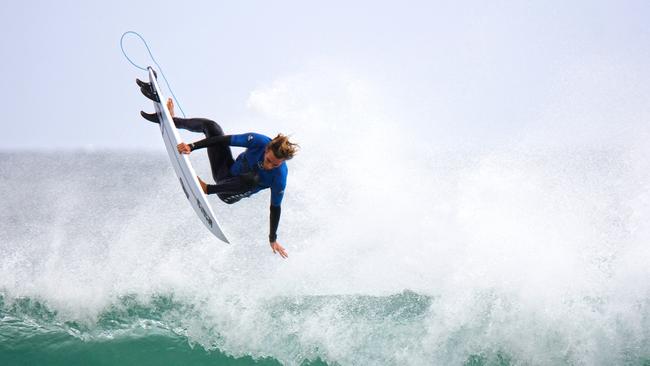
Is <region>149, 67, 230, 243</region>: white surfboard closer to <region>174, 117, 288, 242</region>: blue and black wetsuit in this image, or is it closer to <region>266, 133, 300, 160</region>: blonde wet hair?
<region>174, 117, 288, 242</region>: blue and black wetsuit

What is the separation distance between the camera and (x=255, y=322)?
→ 6.05 m

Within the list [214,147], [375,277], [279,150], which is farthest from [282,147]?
[375,277]

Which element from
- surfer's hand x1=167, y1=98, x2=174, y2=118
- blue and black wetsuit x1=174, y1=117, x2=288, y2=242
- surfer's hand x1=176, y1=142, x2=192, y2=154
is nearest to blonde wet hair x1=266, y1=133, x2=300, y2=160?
blue and black wetsuit x1=174, y1=117, x2=288, y2=242

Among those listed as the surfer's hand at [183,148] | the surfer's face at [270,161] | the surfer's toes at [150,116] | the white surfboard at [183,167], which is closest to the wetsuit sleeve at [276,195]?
the surfer's face at [270,161]

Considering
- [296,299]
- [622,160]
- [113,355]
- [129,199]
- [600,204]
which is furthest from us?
[129,199]

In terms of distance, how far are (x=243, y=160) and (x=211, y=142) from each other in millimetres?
380

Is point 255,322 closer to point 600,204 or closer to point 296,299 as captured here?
point 296,299

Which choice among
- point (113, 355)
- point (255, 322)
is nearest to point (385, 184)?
point (255, 322)

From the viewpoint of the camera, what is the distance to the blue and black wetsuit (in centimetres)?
500

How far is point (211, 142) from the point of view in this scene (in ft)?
16.1

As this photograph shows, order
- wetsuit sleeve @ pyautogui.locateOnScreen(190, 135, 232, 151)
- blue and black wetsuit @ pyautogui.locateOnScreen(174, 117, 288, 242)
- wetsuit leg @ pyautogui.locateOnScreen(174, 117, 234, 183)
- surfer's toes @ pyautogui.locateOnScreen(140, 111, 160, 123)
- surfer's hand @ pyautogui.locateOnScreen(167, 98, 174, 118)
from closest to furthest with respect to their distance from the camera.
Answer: wetsuit sleeve @ pyautogui.locateOnScreen(190, 135, 232, 151) < blue and black wetsuit @ pyautogui.locateOnScreen(174, 117, 288, 242) < wetsuit leg @ pyautogui.locateOnScreen(174, 117, 234, 183) < surfer's hand @ pyautogui.locateOnScreen(167, 98, 174, 118) < surfer's toes @ pyautogui.locateOnScreen(140, 111, 160, 123)

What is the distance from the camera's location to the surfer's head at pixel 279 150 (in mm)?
4719

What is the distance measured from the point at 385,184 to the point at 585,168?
295 centimetres

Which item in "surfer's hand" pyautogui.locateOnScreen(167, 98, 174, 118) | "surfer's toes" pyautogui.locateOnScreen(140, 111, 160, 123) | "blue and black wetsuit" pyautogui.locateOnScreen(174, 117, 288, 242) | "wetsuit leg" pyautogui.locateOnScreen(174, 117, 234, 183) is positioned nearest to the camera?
"blue and black wetsuit" pyautogui.locateOnScreen(174, 117, 288, 242)
